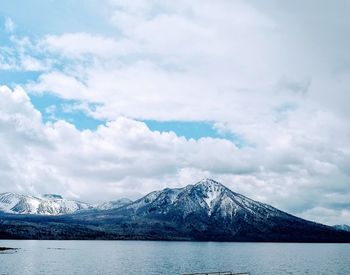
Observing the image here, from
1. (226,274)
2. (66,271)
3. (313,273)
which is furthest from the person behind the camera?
(313,273)

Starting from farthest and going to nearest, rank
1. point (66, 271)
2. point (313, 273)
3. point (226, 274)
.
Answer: point (313, 273)
point (66, 271)
point (226, 274)

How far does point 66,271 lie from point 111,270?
55.1 ft

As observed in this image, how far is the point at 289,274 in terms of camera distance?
168000mm

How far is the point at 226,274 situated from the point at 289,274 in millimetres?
47739

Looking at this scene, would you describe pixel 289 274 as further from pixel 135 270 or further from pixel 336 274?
pixel 135 270

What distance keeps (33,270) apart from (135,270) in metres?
37.4

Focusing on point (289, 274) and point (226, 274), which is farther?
point (289, 274)

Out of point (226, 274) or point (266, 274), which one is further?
point (266, 274)

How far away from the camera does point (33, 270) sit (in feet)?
535

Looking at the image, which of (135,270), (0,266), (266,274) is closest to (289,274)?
(266,274)

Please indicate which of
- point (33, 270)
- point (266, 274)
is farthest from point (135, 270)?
point (266, 274)

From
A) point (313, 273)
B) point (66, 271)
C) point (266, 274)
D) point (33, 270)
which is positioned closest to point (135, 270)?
point (66, 271)

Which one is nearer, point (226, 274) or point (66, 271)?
point (226, 274)

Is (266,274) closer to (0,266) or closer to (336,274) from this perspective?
(336,274)
